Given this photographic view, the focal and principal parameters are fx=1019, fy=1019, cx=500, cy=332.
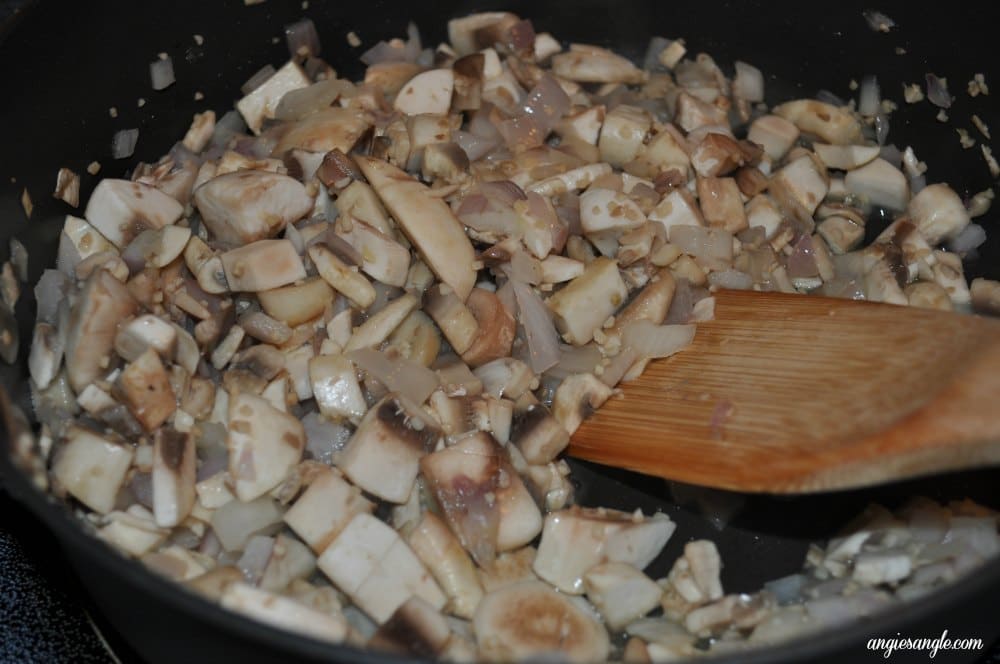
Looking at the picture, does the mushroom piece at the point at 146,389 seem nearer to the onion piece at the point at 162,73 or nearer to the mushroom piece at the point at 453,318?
the mushroom piece at the point at 453,318

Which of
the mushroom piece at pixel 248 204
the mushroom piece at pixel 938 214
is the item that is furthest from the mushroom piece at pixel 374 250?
the mushroom piece at pixel 938 214

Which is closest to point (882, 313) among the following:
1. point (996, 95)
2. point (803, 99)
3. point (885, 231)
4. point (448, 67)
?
point (885, 231)

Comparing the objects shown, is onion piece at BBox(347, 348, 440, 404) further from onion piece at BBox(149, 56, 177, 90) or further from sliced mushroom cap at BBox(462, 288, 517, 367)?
onion piece at BBox(149, 56, 177, 90)

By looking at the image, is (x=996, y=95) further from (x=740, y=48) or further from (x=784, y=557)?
(x=784, y=557)

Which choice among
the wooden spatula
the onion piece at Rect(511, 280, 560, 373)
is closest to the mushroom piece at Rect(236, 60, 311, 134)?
the onion piece at Rect(511, 280, 560, 373)

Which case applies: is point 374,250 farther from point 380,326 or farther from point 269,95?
point 269,95

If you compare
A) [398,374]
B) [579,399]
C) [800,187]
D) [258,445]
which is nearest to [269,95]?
[398,374]
